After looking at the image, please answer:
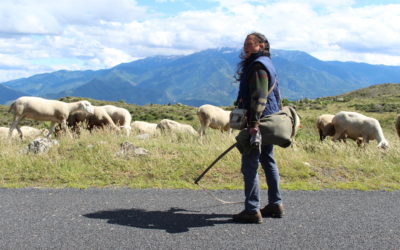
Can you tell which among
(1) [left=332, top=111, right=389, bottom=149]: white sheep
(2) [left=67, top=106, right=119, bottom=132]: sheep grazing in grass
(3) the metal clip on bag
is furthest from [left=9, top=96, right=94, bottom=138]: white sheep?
(3) the metal clip on bag

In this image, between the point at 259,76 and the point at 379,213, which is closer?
the point at 259,76

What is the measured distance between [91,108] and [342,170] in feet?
39.2

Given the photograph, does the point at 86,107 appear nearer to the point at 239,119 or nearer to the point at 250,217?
the point at 239,119

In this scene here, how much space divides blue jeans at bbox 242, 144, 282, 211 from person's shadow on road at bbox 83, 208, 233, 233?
460mm

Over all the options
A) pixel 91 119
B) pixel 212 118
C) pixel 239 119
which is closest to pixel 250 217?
pixel 239 119

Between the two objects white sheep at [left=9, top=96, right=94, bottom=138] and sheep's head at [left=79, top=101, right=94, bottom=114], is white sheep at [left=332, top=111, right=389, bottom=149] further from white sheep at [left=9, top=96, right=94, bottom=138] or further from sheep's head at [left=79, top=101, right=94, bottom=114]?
white sheep at [left=9, top=96, right=94, bottom=138]

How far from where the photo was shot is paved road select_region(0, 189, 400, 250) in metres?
4.89

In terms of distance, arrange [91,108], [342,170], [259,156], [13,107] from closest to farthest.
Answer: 1. [259,156]
2. [342,170]
3. [13,107]
4. [91,108]

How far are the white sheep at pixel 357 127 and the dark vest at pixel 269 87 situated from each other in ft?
36.2

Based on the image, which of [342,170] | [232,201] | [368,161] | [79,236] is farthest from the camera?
[368,161]

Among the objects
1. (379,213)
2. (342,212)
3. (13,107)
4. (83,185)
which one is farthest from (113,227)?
(13,107)

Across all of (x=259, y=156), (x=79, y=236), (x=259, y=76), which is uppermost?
(x=259, y=76)

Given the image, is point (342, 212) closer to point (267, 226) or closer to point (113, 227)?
point (267, 226)

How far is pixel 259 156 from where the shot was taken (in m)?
5.94
